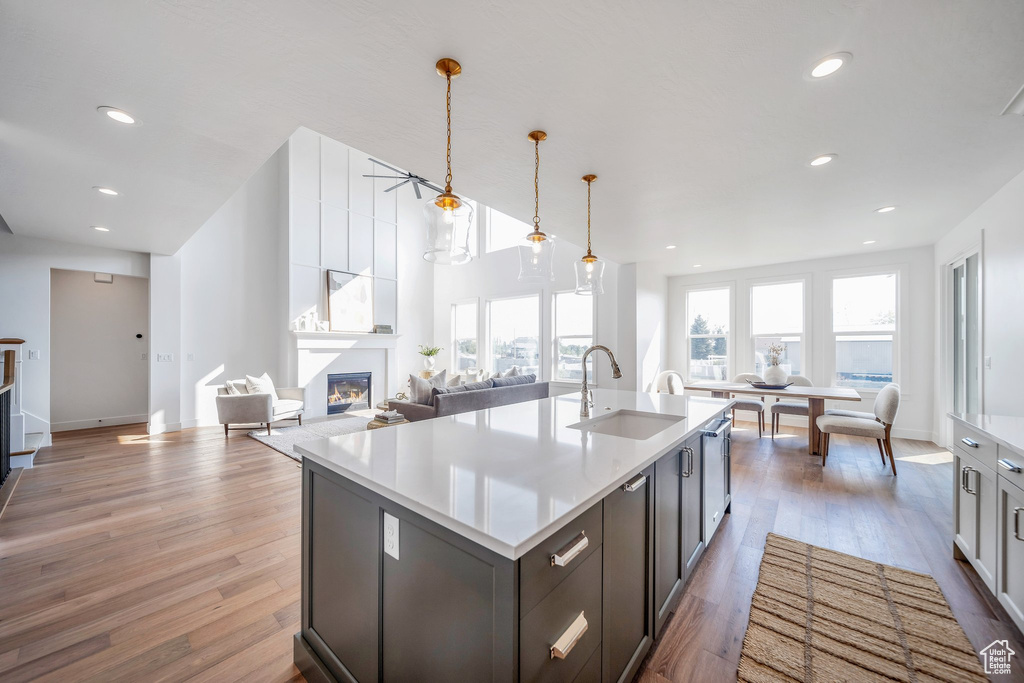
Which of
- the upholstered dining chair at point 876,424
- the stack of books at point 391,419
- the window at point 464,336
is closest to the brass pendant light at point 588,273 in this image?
the stack of books at point 391,419

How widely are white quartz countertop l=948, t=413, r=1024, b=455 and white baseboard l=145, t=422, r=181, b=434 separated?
8.01m

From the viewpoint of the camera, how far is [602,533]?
1.15m

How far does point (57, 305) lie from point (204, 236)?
201 cm

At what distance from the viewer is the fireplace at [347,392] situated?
276 inches

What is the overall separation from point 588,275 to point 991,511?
7.97 feet

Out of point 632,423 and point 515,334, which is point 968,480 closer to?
point 632,423

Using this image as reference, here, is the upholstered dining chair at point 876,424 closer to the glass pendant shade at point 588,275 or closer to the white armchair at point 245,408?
the glass pendant shade at point 588,275

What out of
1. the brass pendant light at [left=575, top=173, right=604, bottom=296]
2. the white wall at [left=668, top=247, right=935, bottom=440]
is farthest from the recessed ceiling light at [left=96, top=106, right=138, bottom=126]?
the white wall at [left=668, top=247, right=935, bottom=440]

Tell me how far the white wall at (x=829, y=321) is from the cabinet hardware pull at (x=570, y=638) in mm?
6262

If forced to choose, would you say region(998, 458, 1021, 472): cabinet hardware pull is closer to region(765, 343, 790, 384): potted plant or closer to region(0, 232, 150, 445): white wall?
region(765, 343, 790, 384): potted plant

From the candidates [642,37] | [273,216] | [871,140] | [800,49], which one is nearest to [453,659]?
[642,37]

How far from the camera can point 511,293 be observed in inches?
304

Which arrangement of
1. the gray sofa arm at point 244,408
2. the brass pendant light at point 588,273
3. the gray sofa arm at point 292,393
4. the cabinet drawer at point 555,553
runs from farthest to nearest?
the gray sofa arm at point 292,393 → the gray sofa arm at point 244,408 → the brass pendant light at point 588,273 → the cabinet drawer at point 555,553

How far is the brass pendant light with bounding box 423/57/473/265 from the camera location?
1888mm
